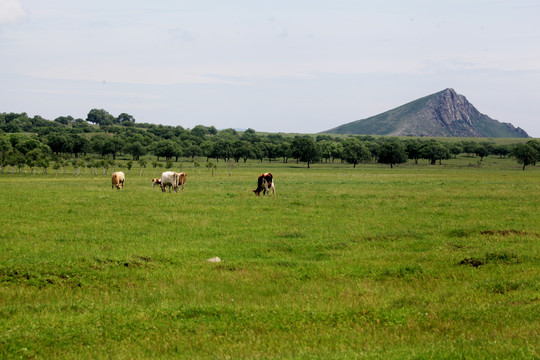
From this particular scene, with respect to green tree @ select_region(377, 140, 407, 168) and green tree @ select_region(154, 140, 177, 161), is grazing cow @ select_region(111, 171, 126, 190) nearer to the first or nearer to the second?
green tree @ select_region(377, 140, 407, 168)

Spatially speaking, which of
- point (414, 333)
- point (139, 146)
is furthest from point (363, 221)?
point (139, 146)

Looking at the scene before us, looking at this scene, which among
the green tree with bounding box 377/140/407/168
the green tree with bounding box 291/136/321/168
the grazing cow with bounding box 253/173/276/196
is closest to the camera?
the grazing cow with bounding box 253/173/276/196

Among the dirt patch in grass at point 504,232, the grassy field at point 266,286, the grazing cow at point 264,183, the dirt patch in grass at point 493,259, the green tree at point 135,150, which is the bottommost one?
the grassy field at point 266,286

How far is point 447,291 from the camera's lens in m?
12.6

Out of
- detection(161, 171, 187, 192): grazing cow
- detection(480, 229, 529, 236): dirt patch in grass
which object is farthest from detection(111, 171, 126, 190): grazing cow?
detection(480, 229, 529, 236): dirt patch in grass

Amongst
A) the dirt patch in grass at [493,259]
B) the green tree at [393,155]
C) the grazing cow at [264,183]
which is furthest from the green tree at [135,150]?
the dirt patch in grass at [493,259]

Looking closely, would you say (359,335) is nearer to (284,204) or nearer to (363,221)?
(363,221)

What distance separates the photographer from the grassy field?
29.7 feet

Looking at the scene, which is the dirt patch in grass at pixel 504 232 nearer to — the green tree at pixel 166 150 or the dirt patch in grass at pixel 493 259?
the dirt patch in grass at pixel 493 259

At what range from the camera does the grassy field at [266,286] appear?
904cm

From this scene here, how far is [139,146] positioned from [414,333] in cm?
14189

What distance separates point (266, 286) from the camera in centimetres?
1310

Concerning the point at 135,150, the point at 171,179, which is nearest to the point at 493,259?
the point at 171,179

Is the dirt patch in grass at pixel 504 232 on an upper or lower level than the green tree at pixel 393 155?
lower
